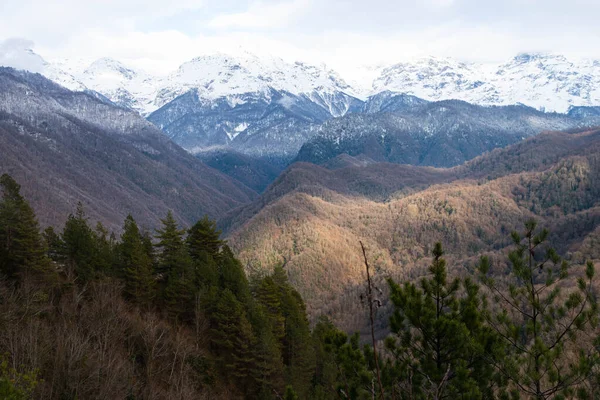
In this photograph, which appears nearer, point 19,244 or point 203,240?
point 19,244

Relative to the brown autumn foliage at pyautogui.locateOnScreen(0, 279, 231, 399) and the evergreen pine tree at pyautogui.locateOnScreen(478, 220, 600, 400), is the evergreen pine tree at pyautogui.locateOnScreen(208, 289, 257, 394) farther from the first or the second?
the evergreen pine tree at pyautogui.locateOnScreen(478, 220, 600, 400)

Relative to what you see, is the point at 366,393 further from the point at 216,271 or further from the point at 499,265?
the point at 499,265

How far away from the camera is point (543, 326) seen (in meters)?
12.5

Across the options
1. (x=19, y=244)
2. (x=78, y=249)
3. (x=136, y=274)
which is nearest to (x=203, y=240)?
(x=136, y=274)

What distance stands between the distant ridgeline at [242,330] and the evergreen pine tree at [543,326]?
49 millimetres

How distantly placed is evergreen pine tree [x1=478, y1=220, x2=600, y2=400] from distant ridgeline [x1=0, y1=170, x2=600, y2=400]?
0.05 m

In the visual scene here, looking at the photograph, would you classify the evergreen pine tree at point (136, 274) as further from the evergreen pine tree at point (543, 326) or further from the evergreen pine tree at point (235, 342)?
the evergreen pine tree at point (543, 326)

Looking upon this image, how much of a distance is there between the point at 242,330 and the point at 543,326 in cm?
2932

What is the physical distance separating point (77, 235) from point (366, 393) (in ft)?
123

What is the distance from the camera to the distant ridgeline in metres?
11.5

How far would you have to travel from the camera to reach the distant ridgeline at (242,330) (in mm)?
11500

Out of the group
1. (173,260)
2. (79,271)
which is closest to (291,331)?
(173,260)

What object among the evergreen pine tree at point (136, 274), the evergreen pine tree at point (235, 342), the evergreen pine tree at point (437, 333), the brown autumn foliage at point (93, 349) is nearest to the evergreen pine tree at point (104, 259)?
the evergreen pine tree at point (136, 274)

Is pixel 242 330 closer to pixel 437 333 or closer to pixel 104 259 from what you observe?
pixel 104 259
